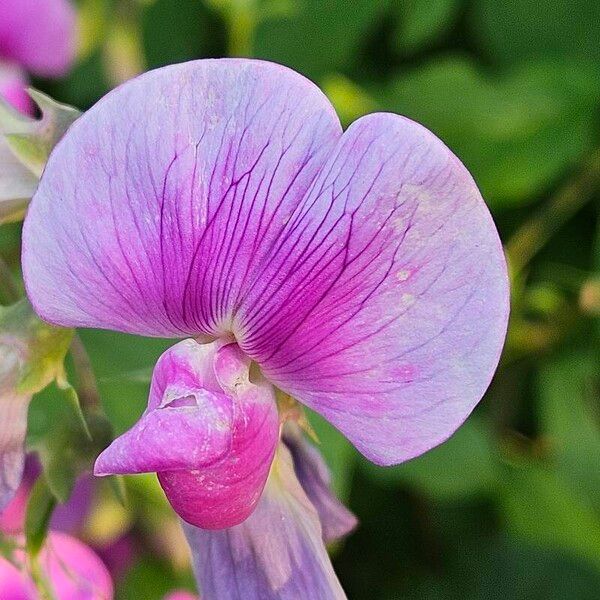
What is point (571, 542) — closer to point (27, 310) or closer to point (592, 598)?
point (592, 598)

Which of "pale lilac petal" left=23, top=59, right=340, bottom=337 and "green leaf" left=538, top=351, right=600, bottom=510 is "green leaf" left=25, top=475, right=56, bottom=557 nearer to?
"pale lilac petal" left=23, top=59, right=340, bottom=337

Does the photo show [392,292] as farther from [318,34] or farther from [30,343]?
[318,34]

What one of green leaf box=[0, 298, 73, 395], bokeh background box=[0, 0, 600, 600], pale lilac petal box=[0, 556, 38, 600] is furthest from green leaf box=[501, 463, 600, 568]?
green leaf box=[0, 298, 73, 395]

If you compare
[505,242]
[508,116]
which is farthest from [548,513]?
[508,116]

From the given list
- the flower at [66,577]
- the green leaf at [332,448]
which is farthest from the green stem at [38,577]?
the green leaf at [332,448]

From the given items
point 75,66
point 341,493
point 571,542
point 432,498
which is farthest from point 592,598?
point 75,66

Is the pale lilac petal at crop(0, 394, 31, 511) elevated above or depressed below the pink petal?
above
